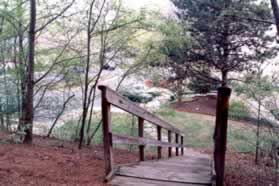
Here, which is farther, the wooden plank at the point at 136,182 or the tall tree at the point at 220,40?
the tall tree at the point at 220,40

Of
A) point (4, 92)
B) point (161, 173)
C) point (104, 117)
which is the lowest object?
point (161, 173)

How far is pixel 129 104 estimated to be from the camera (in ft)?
11.4

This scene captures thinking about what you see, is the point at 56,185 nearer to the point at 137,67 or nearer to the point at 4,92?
the point at 4,92

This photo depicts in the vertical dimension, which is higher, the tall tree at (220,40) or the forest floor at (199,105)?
the tall tree at (220,40)

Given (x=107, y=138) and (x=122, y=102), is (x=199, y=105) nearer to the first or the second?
(x=122, y=102)

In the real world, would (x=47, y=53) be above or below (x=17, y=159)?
above

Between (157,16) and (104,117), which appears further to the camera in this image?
(157,16)

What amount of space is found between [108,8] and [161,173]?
364 cm

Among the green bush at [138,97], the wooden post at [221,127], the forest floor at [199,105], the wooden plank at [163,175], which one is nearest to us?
the wooden post at [221,127]

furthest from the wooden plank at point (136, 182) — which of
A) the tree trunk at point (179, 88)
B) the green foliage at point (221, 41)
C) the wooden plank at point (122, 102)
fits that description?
the tree trunk at point (179, 88)

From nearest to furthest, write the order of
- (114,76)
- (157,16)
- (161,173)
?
(161,173) → (157,16) → (114,76)

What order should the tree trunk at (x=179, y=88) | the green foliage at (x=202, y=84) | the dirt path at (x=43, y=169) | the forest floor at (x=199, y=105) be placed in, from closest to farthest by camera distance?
the dirt path at (x=43, y=169) < the green foliage at (x=202, y=84) < the tree trunk at (x=179, y=88) < the forest floor at (x=199, y=105)

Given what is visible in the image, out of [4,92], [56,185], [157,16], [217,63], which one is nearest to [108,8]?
[157,16]

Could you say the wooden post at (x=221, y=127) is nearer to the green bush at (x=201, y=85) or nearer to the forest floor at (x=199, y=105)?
the green bush at (x=201, y=85)
